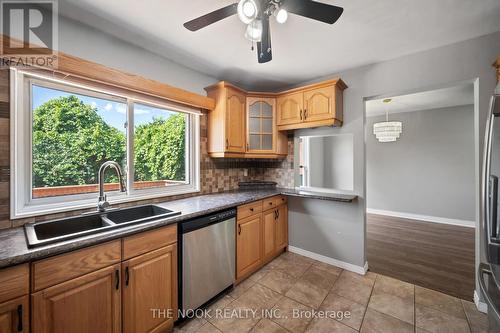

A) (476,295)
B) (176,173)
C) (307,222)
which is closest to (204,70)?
(176,173)

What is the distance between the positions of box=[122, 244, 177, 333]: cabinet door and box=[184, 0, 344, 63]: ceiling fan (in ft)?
5.19

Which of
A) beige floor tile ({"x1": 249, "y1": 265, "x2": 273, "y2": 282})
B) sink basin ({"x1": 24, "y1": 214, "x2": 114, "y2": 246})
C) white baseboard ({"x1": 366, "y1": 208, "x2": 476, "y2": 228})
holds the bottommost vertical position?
beige floor tile ({"x1": 249, "y1": 265, "x2": 273, "y2": 282})

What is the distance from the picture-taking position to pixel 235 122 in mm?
2623

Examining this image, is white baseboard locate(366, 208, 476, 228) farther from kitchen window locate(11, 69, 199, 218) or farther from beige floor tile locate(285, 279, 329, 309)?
kitchen window locate(11, 69, 199, 218)

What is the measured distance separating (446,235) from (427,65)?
3.06 metres

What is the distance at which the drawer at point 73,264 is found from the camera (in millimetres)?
999

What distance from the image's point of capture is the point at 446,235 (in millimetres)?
3508

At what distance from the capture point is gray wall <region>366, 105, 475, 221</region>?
4.01m

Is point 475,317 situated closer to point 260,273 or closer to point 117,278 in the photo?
point 260,273

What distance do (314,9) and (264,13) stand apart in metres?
0.30

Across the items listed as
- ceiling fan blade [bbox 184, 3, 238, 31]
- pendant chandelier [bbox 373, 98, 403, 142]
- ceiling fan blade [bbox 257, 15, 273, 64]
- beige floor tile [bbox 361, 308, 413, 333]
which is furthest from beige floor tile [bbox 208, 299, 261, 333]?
pendant chandelier [bbox 373, 98, 403, 142]

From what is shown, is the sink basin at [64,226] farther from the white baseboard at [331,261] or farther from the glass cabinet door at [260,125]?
the white baseboard at [331,261]

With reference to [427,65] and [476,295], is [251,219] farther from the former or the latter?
[427,65]

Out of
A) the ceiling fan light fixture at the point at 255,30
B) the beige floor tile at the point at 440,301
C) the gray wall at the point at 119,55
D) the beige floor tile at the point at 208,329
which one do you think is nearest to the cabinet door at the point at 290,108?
the gray wall at the point at 119,55
